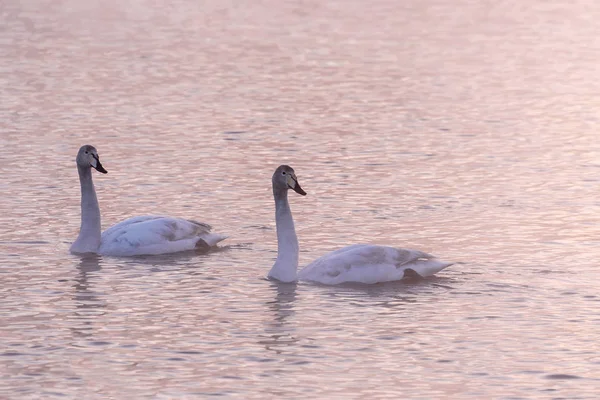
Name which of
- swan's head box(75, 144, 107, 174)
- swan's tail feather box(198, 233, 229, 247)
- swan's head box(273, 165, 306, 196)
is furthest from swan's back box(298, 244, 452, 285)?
swan's head box(75, 144, 107, 174)

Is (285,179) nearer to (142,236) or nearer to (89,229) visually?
(142,236)

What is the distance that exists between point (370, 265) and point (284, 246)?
953 mm

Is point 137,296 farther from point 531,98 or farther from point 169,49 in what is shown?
point 169,49

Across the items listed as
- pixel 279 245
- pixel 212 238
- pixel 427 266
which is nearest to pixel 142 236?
pixel 212 238

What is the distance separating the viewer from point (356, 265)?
1446 centimetres

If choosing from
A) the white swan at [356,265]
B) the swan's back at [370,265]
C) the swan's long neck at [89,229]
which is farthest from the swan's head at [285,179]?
the swan's long neck at [89,229]

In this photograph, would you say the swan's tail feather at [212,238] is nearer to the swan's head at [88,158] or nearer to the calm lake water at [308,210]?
the calm lake water at [308,210]

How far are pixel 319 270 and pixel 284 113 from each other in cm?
1258

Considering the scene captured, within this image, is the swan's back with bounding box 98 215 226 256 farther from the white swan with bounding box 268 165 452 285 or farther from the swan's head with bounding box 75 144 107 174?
the white swan with bounding box 268 165 452 285

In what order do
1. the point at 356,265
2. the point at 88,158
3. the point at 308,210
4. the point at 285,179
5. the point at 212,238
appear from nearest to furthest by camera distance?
the point at 356,265
the point at 285,179
the point at 212,238
the point at 88,158
the point at 308,210

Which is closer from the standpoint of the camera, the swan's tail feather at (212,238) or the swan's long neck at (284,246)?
the swan's long neck at (284,246)

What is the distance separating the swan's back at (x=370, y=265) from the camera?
1447 cm

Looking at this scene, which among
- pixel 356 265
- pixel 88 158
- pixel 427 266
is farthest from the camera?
pixel 88 158

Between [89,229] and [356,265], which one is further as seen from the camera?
[89,229]
